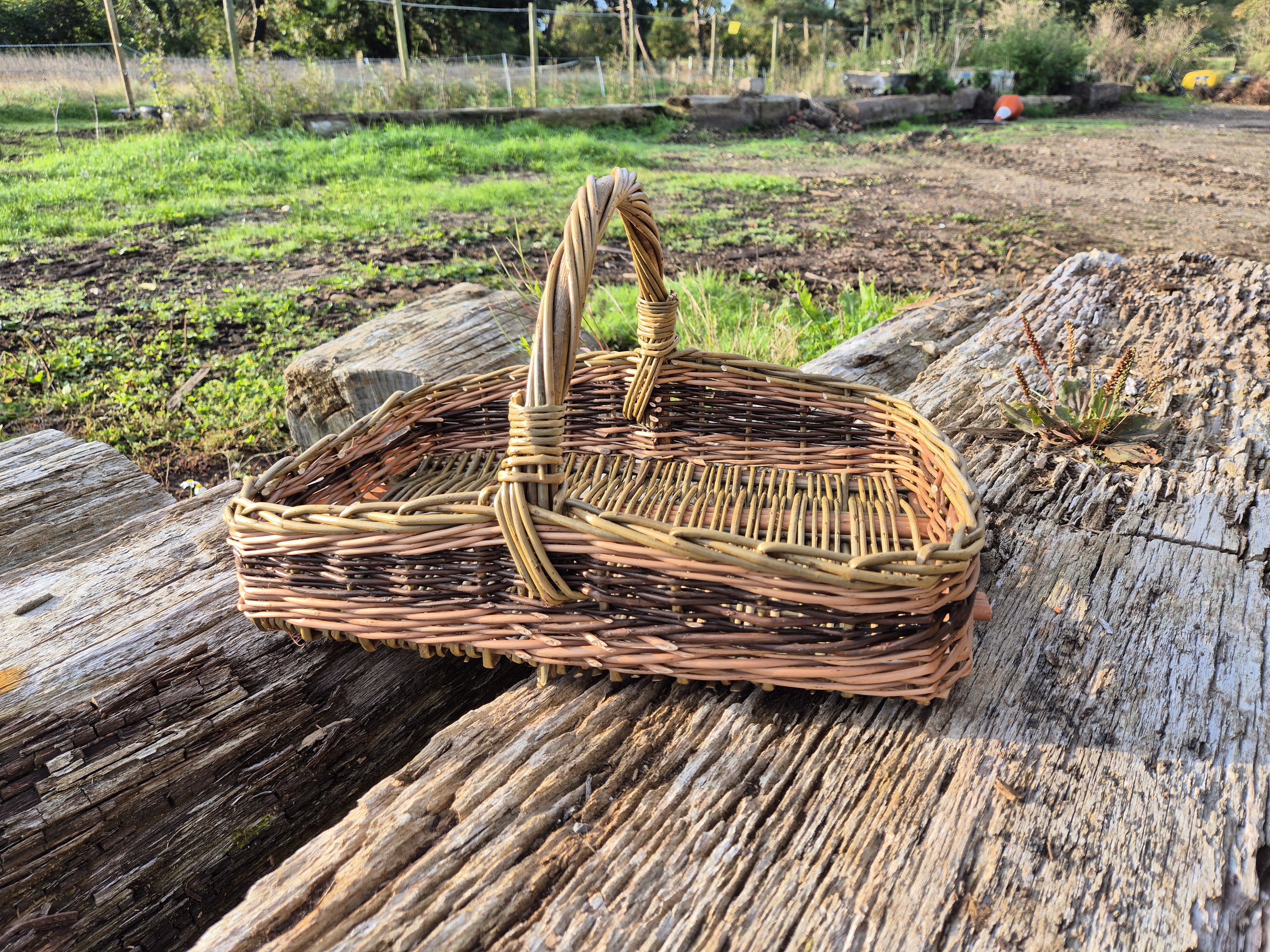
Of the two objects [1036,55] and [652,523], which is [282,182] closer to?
[652,523]

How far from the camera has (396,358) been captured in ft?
8.33

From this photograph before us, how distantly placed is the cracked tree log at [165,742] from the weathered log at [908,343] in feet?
4.94

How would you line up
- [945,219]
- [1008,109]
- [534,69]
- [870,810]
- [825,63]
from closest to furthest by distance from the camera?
[870,810] < [945,219] < [534,69] < [1008,109] < [825,63]

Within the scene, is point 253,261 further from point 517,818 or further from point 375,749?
point 517,818

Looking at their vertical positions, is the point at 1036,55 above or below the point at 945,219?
above

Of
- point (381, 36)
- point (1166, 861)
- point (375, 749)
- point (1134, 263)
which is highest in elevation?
point (381, 36)

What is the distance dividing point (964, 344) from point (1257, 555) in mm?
1162

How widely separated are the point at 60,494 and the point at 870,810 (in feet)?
6.26

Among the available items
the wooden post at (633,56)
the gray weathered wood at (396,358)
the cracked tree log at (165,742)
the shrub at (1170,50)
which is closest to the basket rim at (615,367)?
the cracked tree log at (165,742)

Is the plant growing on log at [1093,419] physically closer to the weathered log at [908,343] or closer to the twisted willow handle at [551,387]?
the weathered log at [908,343]

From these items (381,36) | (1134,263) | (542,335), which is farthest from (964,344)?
(381,36)

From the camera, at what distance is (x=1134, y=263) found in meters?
2.97

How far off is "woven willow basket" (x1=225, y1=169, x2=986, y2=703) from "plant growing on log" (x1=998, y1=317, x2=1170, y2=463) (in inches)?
18.0

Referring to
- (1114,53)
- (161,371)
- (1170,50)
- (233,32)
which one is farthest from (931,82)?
(161,371)
